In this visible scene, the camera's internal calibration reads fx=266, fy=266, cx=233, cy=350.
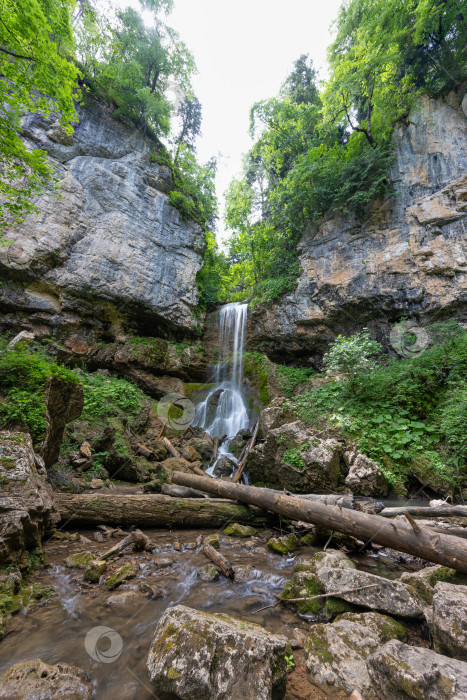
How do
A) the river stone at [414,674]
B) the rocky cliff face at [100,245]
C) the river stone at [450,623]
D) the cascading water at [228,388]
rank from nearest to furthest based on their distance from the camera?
the river stone at [414,674] → the river stone at [450,623] → the rocky cliff face at [100,245] → the cascading water at [228,388]

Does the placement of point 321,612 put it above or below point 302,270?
below

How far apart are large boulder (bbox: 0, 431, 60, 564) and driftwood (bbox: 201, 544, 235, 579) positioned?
2.18 m

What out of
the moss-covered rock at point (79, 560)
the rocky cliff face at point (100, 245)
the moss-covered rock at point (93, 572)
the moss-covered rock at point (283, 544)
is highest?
the rocky cliff face at point (100, 245)

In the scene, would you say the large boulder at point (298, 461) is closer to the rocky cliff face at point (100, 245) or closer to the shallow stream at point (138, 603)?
the shallow stream at point (138, 603)

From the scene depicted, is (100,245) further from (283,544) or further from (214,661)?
(214,661)

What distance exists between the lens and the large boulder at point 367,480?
5676mm

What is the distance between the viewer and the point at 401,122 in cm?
1112

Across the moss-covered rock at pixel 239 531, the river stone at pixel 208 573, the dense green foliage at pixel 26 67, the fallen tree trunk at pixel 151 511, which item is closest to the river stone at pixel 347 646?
the river stone at pixel 208 573

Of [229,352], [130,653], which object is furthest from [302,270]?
[130,653]

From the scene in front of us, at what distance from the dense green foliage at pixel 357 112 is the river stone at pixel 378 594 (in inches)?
452

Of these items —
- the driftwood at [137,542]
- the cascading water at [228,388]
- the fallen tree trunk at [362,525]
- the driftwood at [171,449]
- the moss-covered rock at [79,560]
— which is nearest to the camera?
the fallen tree trunk at [362,525]

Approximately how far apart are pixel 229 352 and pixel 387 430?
9.07 meters

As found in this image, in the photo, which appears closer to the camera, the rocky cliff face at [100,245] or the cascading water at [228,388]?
the rocky cliff face at [100,245]

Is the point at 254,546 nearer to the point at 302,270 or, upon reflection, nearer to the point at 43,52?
the point at 43,52
